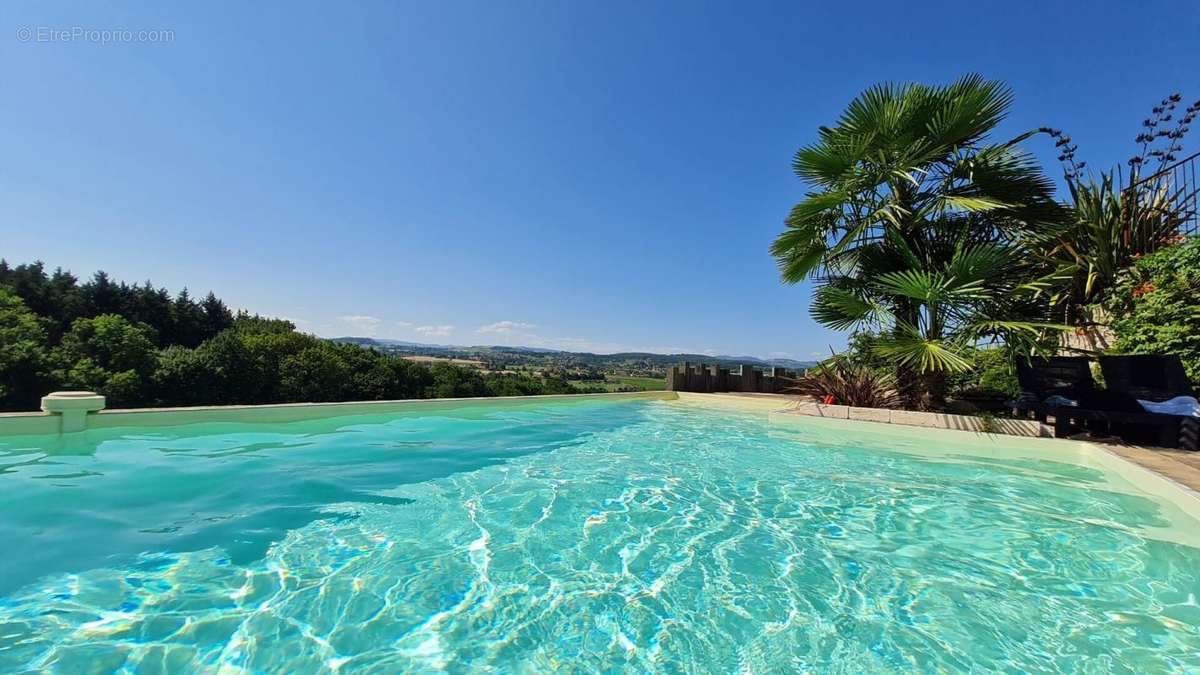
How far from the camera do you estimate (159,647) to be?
1.70 meters

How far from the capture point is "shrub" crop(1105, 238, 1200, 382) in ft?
18.5

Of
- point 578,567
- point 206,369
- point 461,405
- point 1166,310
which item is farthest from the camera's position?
point 206,369

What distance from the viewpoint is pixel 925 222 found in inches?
266

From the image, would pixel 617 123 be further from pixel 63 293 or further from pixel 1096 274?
pixel 63 293

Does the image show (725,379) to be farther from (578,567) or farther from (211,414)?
(211,414)

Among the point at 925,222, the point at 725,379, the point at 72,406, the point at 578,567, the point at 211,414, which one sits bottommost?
the point at 578,567

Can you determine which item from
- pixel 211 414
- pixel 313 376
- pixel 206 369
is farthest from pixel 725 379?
pixel 206 369

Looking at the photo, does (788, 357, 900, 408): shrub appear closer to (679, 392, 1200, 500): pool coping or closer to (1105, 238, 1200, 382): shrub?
(679, 392, 1200, 500): pool coping

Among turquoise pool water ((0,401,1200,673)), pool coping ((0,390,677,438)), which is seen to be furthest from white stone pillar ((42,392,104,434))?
turquoise pool water ((0,401,1200,673))

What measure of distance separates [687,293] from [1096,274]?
13.2 m

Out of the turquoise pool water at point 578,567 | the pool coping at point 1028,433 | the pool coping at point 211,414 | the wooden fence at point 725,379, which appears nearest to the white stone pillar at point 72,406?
the pool coping at point 211,414

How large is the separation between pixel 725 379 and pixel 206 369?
594 inches

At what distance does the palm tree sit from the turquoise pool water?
2.21 m

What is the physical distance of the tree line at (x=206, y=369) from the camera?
37.7 ft
